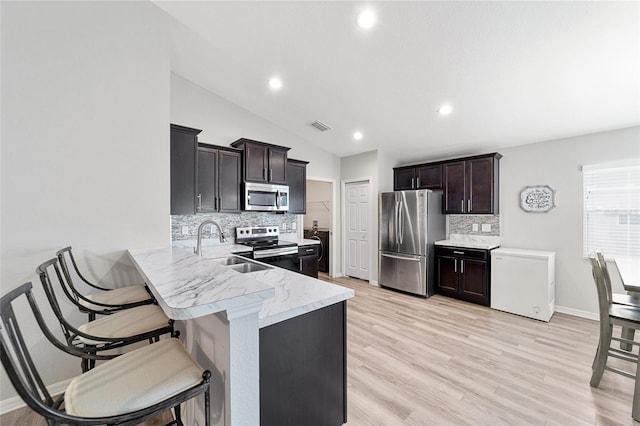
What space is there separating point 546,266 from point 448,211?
148 cm

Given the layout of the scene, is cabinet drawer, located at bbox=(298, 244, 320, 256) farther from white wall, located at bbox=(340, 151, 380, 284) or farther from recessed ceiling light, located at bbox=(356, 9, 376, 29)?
recessed ceiling light, located at bbox=(356, 9, 376, 29)

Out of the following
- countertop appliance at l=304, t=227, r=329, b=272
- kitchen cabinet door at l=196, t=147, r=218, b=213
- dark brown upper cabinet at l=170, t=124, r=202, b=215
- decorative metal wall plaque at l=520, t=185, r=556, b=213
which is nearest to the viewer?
dark brown upper cabinet at l=170, t=124, r=202, b=215

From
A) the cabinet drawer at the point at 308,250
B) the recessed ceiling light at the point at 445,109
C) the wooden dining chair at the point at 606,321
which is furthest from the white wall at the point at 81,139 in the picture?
the wooden dining chair at the point at 606,321

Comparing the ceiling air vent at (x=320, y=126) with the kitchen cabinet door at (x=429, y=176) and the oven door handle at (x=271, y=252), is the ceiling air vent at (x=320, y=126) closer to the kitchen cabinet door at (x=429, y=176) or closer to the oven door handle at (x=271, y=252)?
the kitchen cabinet door at (x=429, y=176)

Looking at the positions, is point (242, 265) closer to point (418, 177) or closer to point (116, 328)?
point (116, 328)

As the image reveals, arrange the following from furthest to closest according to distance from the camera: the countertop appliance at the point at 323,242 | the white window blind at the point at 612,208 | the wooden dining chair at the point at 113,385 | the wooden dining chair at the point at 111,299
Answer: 1. the countertop appliance at the point at 323,242
2. the white window blind at the point at 612,208
3. the wooden dining chair at the point at 111,299
4. the wooden dining chair at the point at 113,385

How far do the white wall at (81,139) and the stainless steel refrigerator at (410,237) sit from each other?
3453 mm

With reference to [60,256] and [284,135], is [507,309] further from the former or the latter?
[60,256]

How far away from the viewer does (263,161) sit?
12.8 ft

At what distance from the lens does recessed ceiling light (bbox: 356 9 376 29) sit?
2115mm

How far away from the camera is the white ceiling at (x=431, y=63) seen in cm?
202

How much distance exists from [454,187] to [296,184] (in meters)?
2.66

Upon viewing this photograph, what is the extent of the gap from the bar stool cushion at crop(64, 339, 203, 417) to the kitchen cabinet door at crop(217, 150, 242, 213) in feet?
8.75

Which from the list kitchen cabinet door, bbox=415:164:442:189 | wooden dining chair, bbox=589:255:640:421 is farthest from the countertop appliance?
wooden dining chair, bbox=589:255:640:421
